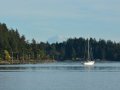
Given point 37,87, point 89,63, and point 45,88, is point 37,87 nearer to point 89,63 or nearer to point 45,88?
point 45,88

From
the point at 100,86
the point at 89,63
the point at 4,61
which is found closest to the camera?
the point at 100,86

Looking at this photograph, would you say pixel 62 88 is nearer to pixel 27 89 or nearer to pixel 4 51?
pixel 27 89

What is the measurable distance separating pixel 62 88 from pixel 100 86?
198 inches

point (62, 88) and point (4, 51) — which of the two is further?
point (4, 51)

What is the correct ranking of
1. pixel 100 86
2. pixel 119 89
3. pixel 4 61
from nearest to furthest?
pixel 119 89, pixel 100 86, pixel 4 61

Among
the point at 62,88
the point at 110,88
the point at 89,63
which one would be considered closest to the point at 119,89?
the point at 110,88

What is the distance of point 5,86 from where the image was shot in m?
65.8

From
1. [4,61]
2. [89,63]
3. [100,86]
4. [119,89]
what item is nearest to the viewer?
[119,89]

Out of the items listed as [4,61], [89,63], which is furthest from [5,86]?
[4,61]

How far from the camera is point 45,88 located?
62312mm

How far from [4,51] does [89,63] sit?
36173mm

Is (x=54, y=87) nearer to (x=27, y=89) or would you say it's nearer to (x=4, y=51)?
(x=27, y=89)

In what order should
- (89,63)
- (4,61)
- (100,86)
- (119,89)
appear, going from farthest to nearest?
(4,61) → (89,63) → (100,86) → (119,89)

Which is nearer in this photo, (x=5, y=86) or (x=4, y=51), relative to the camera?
(x=5, y=86)
